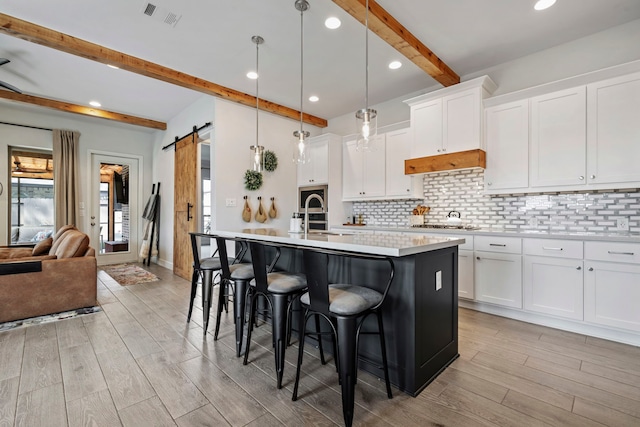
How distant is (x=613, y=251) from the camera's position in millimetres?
2584

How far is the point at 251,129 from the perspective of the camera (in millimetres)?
4809

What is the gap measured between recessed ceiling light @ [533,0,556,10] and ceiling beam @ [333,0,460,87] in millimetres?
995

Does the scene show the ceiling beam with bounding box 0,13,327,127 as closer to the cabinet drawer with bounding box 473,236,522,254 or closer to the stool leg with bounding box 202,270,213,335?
the stool leg with bounding box 202,270,213,335

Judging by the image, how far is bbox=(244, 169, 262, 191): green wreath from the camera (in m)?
4.68

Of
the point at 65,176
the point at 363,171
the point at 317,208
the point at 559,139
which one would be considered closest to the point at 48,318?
the point at 317,208

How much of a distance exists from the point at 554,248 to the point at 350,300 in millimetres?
2434

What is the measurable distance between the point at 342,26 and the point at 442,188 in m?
2.48

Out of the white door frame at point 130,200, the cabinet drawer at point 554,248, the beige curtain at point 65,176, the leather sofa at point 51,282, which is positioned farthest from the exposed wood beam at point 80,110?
the cabinet drawer at point 554,248

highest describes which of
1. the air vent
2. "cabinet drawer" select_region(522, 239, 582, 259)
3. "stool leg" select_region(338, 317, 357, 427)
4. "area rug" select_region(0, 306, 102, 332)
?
the air vent

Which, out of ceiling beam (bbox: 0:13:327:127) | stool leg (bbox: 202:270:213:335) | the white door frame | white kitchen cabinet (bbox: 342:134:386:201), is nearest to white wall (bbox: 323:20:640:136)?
white kitchen cabinet (bbox: 342:134:386:201)

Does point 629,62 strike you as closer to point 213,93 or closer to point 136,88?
point 213,93

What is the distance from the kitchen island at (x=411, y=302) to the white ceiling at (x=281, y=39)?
216 cm

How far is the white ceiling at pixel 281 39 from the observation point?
8.76 ft

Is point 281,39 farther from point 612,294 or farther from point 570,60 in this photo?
point 612,294
